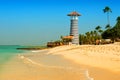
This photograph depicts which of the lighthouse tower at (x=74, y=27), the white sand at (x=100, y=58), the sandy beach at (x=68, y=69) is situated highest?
the lighthouse tower at (x=74, y=27)

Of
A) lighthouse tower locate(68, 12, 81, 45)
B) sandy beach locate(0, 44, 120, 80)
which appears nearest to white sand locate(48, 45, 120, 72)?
sandy beach locate(0, 44, 120, 80)

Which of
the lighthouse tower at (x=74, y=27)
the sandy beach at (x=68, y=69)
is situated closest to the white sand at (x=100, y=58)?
the sandy beach at (x=68, y=69)

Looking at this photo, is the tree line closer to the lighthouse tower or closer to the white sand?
the lighthouse tower

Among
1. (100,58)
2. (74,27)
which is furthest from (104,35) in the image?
(100,58)

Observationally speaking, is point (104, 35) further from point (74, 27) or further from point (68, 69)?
point (68, 69)

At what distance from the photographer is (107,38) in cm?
7725

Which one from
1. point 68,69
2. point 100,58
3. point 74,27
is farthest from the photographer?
point 74,27

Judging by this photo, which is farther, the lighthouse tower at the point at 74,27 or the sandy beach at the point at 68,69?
the lighthouse tower at the point at 74,27

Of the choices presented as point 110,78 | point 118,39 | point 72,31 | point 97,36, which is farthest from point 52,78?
point 97,36

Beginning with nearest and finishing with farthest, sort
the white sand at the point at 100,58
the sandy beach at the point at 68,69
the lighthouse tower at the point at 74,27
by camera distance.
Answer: the sandy beach at the point at 68,69, the white sand at the point at 100,58, the lighthouse tower at the point at 74,27

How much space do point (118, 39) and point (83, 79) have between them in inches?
2474

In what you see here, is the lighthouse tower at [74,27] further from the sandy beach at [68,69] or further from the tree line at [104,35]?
the sandy beach at [68,69]

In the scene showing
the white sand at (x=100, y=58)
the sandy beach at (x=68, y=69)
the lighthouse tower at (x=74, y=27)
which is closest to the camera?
the sandy beach at (x=68, y=69)

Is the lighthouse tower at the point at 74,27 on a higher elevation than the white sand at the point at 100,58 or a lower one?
higher
